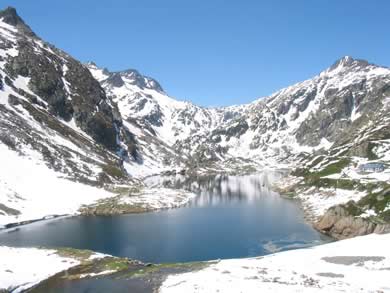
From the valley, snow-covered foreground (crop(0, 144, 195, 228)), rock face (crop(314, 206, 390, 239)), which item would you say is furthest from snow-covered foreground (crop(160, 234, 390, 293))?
snow-covered foreground (crop(0, 144, 195, 228))

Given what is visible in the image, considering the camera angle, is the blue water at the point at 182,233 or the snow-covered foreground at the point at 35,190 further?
the snow-covered foreground at the point at 35,190

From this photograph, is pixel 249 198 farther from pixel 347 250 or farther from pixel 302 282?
pixel 302 282

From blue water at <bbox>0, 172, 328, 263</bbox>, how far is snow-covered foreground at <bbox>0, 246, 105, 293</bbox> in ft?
54.2

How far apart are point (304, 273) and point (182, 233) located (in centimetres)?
5708

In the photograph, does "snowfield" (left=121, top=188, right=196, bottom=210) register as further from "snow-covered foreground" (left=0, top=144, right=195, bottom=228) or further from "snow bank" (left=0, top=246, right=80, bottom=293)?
"snow bank" (left=0, top=246, right=80, bottom=293)

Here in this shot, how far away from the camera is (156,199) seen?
529ft

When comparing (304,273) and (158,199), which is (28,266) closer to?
(304,273)

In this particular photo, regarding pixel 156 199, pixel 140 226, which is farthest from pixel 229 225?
pixel 156 199

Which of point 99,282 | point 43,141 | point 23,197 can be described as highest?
point 43,141

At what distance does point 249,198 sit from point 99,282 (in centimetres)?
12762

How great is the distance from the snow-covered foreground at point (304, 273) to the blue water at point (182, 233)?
2470cm

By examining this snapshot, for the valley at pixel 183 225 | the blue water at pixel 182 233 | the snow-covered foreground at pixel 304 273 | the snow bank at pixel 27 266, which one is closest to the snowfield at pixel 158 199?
the valley at pixel 183 225

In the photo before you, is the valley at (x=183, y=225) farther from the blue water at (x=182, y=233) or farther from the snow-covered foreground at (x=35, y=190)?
the snow-covered foreground at (x=35, y=190)

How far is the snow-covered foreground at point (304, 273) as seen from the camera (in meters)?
45.3
